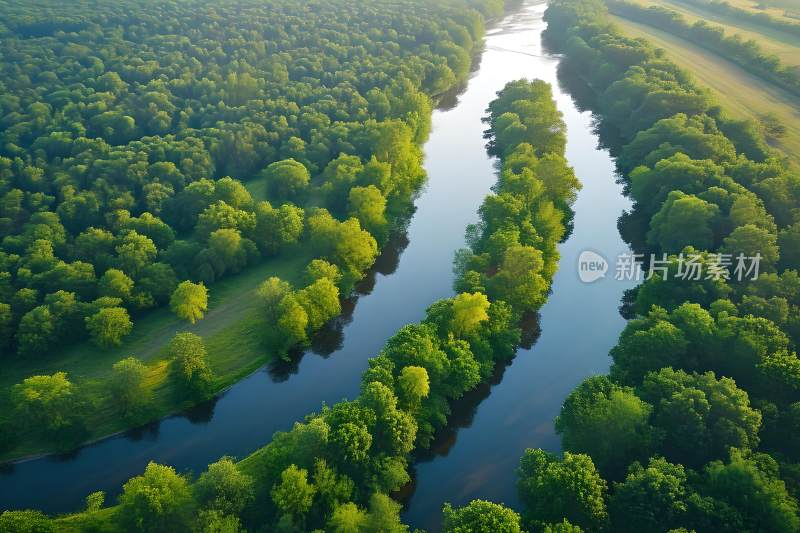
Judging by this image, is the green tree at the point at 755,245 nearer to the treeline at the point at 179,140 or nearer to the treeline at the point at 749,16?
the treeline at the point at 179,140

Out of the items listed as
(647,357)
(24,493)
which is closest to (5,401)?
(24,493)

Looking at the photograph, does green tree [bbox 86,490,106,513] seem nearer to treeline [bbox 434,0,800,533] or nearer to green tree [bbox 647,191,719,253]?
treeline [bbox 434,0,800,533]

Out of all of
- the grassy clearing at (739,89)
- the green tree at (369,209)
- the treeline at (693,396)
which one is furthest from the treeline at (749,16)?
the green tree at (369,209)

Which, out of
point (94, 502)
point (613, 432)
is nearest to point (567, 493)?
point (613, 432)

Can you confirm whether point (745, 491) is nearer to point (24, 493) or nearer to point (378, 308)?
point (378, 308)

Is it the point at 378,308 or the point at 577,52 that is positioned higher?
the point at 577,52

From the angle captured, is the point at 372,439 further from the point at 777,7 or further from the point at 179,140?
the point at 777,7
